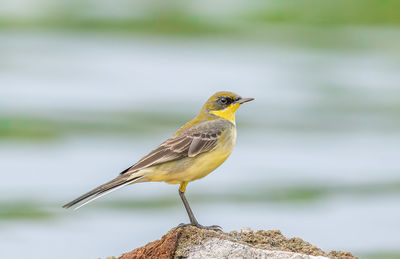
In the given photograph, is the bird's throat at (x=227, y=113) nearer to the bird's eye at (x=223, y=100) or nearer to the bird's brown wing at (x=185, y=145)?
the bird's eye at (x=223, y=100)

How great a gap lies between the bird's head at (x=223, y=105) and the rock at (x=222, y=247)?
2.06m

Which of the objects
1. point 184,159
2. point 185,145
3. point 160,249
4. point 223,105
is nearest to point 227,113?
point 223,105

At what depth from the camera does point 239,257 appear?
8406 mm

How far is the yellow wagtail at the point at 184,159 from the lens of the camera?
9.74 m

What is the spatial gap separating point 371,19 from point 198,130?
1058 inches

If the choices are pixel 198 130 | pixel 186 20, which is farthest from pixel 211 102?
pixel 186 20

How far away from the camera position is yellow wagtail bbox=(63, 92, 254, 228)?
9.74 m

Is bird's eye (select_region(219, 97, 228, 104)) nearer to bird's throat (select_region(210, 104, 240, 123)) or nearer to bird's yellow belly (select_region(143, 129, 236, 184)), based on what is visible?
bird's throat (select_region(210, 104, 240, 123))

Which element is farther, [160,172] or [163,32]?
[163,32]

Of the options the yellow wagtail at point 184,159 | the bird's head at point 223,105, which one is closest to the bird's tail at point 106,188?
the yellow wagtail at point 184,159

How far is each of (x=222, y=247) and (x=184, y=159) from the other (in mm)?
1638

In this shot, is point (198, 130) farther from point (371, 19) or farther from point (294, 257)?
point (371, 19)

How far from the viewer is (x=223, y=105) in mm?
10930

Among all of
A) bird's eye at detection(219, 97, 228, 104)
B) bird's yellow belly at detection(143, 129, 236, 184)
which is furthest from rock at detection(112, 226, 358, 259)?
bird's eye at detection(219, 97, 228, 104)
